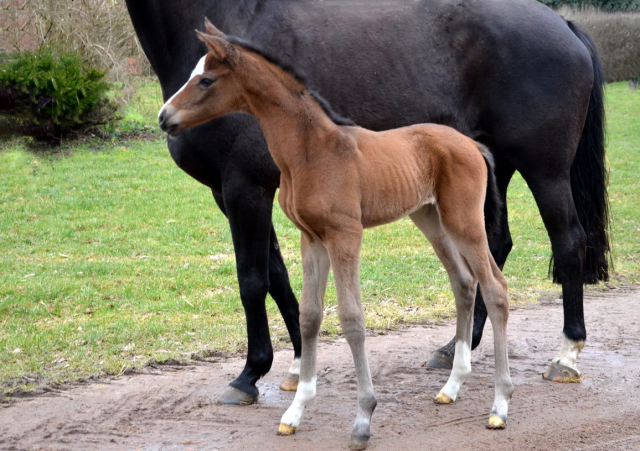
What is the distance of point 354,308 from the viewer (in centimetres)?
361

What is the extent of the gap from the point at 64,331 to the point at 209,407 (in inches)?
81.9

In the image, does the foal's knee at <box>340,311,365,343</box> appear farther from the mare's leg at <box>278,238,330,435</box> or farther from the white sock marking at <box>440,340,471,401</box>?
the white sock marking at <box>440,340,471,401</box>

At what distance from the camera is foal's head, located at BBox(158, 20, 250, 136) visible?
3496mm

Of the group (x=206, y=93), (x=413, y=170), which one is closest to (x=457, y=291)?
(x=413, y=170)

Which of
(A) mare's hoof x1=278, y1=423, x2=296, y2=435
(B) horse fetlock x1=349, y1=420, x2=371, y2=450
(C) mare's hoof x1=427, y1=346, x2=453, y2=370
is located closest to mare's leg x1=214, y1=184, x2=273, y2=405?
(A) mare's hoof x1=278, y1=423, x2=296, y2=435

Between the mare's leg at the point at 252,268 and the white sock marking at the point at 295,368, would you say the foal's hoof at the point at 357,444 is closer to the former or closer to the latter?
the mare's leg at the point at 252,268

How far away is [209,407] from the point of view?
4254mm

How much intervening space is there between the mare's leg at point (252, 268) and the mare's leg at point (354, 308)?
72cm

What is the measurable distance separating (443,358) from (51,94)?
155 inches

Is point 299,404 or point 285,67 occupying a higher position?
point 285,67

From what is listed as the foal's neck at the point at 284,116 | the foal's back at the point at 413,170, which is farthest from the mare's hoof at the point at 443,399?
the foal's neck at the point at 284,116

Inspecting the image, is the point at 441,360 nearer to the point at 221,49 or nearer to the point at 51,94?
the point at 221,49

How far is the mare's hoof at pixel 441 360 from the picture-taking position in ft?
16.3

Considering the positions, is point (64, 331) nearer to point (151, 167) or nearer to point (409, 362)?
point (409, 362)
